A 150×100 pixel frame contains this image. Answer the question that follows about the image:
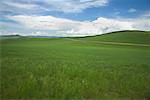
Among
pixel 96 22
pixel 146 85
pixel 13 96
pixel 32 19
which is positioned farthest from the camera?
→ pixel 96 22

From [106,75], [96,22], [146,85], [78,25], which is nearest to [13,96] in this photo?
[106,75]

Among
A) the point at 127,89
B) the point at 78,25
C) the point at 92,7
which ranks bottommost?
the point at 127,89

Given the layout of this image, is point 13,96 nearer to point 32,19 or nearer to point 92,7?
point 32,19

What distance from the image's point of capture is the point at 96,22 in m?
8.92

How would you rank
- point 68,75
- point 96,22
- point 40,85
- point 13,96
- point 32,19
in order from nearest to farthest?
1. point 13,96
2. point 40,85
3. point 68,75
4. point 32,19
5. point 96,22

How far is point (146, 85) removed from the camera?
19.2 feet

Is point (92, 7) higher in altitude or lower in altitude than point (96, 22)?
higher

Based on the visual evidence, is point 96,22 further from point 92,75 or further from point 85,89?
point 85,89

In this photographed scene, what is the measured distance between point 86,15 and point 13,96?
4.76 metres

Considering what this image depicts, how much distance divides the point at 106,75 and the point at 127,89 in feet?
Result: 3.97

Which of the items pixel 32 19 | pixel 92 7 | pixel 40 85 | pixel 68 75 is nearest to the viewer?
pixel 40 85

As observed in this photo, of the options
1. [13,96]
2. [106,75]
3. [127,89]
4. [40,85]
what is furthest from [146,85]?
[13,96]

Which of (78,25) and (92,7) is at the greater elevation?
(92,7)

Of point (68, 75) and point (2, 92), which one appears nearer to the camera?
point (2, 92)
